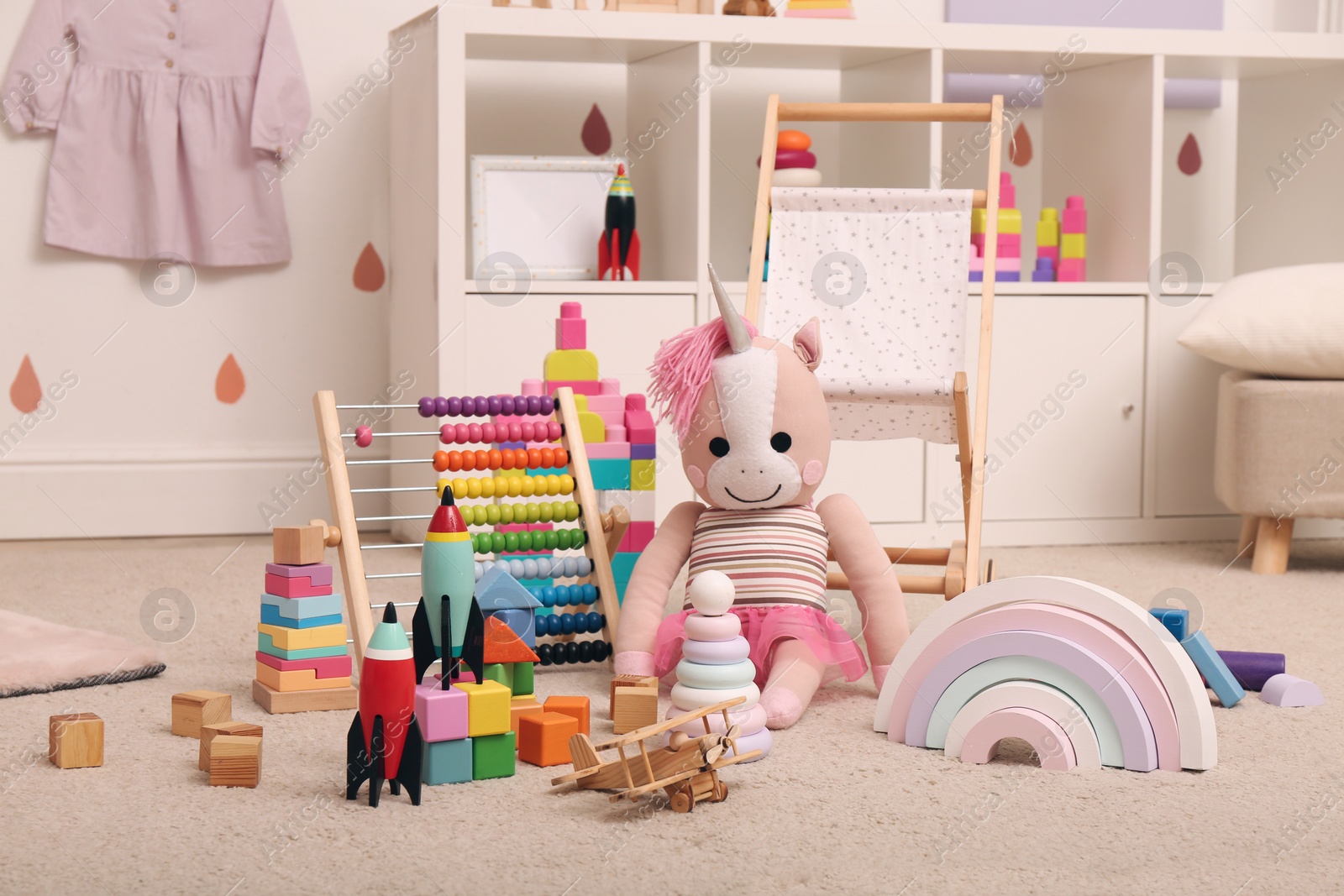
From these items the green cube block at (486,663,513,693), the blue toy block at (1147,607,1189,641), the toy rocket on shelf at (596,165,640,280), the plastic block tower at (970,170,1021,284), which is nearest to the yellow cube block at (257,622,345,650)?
the green cube block at (486,663,513,693)

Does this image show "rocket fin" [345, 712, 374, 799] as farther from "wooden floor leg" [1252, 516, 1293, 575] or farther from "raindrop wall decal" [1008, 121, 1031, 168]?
"raindrop wall decal" [1008, 121, 1031, 168]

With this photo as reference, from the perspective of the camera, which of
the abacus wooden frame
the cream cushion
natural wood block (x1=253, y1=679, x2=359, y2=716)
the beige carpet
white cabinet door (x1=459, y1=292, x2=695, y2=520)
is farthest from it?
white cabinet door (x1=459, y1=292, x2=695, y2=520)

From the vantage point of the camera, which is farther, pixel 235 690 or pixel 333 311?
pixel 333 311

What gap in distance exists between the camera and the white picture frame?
2.44m

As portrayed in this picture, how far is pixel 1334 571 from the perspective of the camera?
2.34m

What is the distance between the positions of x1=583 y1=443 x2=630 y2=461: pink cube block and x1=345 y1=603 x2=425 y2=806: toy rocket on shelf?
0.67 m

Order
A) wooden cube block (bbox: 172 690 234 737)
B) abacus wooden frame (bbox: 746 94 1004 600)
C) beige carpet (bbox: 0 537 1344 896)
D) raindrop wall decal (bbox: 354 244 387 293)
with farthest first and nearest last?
raindrop wall decal (bbox: 354 244 387 293), abacus wooden frame (bbox: 746 94 1004 600), wooden cube block (bbox: 172 690 234 737), beige carpet (bbox: 0 537 1344 896)

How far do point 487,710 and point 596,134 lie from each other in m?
1.87

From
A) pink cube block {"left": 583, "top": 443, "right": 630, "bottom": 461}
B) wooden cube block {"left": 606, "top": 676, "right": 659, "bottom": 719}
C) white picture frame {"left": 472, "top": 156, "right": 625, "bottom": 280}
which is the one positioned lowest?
→ wooden cube block {"left": 606, "top": 676, "right": 659, "bottom": 719}

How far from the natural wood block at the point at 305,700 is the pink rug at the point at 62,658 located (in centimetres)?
20

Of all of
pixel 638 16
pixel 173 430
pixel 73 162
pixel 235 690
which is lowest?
pixel 235 690

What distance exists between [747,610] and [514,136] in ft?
5.16

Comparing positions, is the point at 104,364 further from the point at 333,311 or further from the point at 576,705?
the point at 576,705

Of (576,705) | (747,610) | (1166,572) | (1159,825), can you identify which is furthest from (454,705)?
(1166,572)
